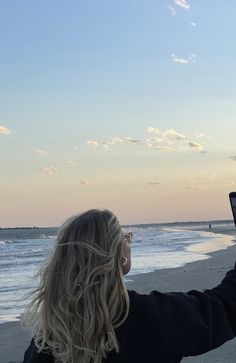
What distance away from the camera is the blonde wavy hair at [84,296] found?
6.06 ft

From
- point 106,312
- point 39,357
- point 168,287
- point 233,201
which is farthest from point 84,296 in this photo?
point 168,287

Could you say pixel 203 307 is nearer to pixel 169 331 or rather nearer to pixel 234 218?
pixel 169 331

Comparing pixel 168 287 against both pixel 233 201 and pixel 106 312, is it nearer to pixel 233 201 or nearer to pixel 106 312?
pixel 233 201

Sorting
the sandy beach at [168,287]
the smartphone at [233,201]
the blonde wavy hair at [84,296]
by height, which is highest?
the smartphone at [233,201]

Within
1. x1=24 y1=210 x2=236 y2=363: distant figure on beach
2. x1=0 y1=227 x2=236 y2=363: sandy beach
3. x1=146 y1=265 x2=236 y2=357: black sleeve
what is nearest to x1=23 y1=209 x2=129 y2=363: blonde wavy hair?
x1=24 y1=210 x2=236 y2=363: distant figure on beach

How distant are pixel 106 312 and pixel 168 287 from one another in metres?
11.0

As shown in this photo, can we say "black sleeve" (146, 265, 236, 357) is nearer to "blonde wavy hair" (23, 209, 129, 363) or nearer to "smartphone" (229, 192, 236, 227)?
"blonde wavy hair" (23, 209, 129, 363)

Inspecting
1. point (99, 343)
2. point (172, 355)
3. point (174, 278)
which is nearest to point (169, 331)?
point (172, 355)

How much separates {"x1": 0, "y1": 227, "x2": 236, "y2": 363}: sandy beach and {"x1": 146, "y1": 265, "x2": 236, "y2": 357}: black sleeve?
3.82 m

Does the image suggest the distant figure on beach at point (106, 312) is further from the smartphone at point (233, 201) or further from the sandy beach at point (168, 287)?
the sandy beach at point (168, 287)

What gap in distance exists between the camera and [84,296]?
1.86 meters

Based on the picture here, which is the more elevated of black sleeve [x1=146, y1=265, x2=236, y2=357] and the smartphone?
the smartphone

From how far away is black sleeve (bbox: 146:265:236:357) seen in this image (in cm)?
188

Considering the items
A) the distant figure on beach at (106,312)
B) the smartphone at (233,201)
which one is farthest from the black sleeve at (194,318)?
the smartphone at (233,201)
